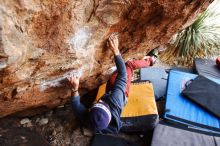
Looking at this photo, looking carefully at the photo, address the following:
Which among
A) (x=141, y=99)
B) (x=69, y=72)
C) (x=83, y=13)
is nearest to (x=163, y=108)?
(x=141, y=99)

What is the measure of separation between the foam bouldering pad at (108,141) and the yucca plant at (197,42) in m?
3.07

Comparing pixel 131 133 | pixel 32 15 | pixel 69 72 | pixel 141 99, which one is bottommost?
pixel 131 133

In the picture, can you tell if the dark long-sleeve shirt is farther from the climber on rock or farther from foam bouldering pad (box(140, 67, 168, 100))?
foam bouldering pad (box(140, 67, 168, 100))

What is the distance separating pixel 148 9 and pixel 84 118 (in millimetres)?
1365

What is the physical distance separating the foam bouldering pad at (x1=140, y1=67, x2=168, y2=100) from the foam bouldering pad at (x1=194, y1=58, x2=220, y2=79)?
66 cm

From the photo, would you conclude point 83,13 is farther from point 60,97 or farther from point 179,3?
point 60,97

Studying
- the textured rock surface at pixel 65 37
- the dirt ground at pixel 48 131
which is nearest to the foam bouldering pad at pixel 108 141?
the dirt ground at pixel 48 131

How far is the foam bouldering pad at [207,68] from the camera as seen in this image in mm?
5804

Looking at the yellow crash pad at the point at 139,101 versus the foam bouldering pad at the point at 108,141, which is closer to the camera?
the foam bouldering pad at the point at 108,141

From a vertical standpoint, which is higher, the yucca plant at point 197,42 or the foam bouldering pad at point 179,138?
the yucca plant at point 197,42

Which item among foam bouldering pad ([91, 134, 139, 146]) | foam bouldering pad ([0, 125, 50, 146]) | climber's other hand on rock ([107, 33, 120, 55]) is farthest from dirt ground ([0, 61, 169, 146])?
climber's other hand on rock ([107, 33, 120, 55])

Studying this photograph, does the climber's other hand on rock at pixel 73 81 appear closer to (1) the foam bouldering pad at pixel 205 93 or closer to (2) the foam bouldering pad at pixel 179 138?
(2) the foam bouldering pad at pixel 179 138

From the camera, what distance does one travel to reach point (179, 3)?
3205 millimetres

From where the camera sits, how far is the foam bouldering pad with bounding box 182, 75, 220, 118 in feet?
15.5
